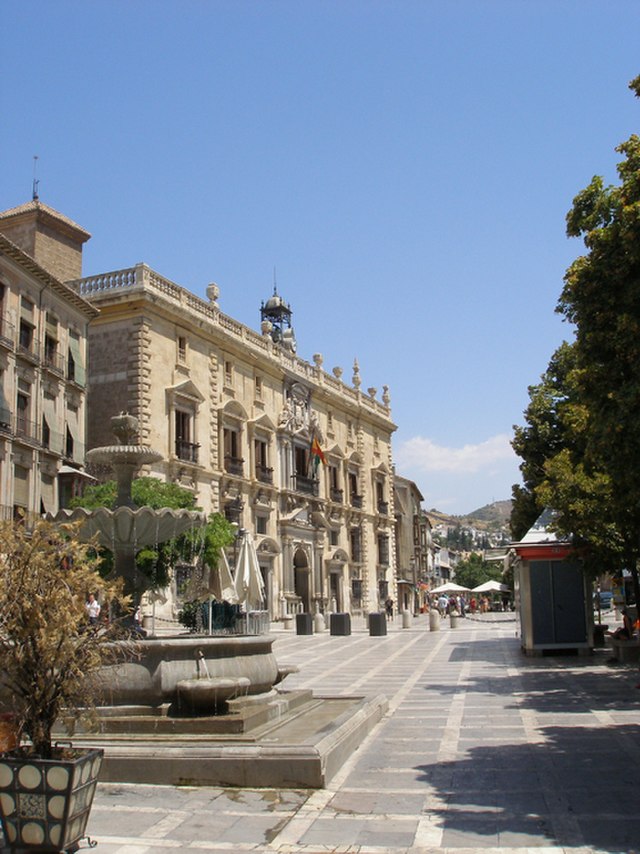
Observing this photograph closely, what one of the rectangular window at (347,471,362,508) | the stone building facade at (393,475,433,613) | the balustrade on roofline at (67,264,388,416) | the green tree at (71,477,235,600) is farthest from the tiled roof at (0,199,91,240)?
the stone building facade at (393,475,433,613)

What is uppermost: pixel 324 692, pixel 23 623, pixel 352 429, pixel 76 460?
pixel 352 429

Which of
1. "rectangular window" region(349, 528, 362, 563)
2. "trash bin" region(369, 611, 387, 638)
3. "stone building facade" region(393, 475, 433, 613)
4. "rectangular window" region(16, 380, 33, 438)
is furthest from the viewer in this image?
"stone building facade" region(393, 475, 433, 613)

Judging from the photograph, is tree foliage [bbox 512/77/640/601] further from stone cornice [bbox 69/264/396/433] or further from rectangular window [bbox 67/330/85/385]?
stone cornice [bbox 69/264/396/433]

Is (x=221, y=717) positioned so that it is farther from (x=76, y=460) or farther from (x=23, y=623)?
(x=76, y=460)

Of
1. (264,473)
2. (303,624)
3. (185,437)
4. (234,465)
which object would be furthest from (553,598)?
(264,473)

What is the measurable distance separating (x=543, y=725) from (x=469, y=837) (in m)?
4.54

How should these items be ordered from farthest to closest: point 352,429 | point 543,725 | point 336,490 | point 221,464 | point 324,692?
point 352,429 → point 336,490 → point 221,464 → point 324,692 → point 543,725

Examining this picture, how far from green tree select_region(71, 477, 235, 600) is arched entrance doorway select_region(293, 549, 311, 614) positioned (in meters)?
14.0

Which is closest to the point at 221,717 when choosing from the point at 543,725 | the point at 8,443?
the point at 543,725

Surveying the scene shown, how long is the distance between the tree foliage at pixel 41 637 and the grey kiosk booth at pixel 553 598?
1410 cm

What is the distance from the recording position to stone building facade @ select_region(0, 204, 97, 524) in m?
26.1

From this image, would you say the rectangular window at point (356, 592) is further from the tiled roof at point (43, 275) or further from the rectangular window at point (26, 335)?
the rectangular window at point (26, 335)

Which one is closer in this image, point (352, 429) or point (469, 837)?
point (469, 837)

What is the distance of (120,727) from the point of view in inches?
335
